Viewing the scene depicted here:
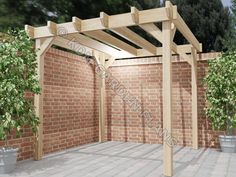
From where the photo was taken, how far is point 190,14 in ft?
45.3

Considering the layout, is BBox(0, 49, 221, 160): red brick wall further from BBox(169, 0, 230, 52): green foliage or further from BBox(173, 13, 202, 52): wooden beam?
BBox(169, 0, 230, 52): green foliage

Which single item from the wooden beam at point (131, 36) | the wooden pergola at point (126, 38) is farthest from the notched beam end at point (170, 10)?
the wooden beam at point (131, 36)

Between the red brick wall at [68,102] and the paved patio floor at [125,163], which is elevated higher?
the red brick wall at [68,102]

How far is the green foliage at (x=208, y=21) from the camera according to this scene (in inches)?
531

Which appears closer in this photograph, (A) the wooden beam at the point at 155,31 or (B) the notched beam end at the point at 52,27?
(A) the wooden beam at the point at 155,31

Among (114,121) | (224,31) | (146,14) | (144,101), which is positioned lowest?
(114,121)

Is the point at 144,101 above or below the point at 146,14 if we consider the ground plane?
below

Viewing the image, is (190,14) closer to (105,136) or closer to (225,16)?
(225,16)

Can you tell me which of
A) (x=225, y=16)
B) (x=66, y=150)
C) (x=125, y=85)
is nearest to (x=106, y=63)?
(x=125, y=85)

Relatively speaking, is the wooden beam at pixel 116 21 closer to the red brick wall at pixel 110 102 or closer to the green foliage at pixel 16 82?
the green foliage at pixel 16 82

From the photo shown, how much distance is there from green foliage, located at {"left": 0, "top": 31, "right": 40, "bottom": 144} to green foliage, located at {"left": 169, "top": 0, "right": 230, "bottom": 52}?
8.96 m

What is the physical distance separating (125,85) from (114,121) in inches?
44.9

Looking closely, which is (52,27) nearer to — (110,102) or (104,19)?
(104,19)

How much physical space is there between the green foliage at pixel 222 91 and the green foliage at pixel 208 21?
6277mm
